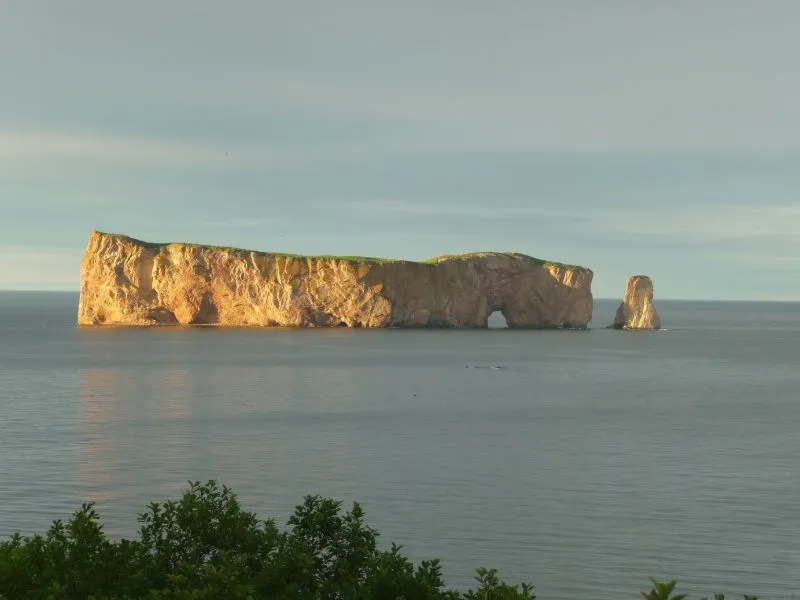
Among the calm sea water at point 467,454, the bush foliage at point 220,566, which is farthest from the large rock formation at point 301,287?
the bush foliage at point 220,566

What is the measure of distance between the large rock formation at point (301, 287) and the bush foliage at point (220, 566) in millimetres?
147210

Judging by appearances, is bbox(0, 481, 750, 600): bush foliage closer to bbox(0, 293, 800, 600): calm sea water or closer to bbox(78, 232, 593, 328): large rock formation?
bbox(0, 293, 800, 600): calm sea water

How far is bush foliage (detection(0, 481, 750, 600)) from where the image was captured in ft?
55.6

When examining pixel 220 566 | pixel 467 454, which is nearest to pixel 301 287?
pixel 467 454

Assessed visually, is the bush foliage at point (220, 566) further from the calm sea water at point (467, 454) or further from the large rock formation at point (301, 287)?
the large rock formation at point (301, 287)

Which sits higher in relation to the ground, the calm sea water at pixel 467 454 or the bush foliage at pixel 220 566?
the bush foliage at pixel 220 566

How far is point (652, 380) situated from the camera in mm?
102062

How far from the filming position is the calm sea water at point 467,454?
31.8 meters

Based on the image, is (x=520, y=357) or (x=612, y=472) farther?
(x=520, y=357)

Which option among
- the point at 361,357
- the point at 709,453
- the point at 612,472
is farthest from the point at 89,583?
the point at 361,357

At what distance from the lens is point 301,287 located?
560 ft

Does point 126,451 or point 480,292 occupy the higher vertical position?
point 480,292

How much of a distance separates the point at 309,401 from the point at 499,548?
158ft

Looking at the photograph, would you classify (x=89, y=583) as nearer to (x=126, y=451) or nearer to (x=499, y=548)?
(x=499, y=548)
